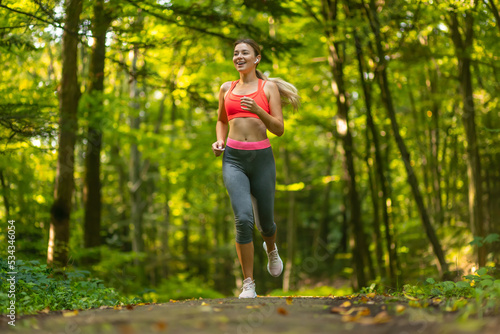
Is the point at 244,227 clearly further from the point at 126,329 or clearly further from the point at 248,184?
the point at 126,329

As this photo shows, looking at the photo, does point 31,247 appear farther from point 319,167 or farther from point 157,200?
point 319,167

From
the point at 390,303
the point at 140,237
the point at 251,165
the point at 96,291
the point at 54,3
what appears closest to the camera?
the point at 390,303

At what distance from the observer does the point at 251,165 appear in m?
5.13

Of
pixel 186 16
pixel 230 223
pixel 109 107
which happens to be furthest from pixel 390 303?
pixel 230 223

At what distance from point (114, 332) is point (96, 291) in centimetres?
353

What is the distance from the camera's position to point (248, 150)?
5.11 m

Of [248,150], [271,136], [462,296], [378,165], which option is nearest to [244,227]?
[248,150]

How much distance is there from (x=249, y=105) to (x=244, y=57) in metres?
0.69

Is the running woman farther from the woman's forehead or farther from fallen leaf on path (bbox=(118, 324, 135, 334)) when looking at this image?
fallen leaf on path (bbox=(118, 324, 135, 334))

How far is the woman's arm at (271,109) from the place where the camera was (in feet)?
15.9

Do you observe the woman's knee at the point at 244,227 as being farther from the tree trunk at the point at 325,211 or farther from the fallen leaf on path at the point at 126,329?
the tree trunk at the point at 325,211

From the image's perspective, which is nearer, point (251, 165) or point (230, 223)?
point (251, 165)

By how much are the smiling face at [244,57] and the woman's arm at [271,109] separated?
10.8 inches

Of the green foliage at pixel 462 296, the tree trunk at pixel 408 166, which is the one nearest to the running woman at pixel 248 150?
the green foliage at pixel 462 296
